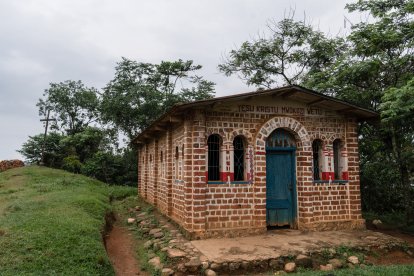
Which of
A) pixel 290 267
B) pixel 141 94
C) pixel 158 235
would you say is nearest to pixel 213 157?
pixel 158 235

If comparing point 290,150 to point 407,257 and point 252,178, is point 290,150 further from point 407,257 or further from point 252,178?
point 407,257

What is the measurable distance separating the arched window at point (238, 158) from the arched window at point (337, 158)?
3.09m

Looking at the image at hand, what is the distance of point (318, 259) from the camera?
705cm

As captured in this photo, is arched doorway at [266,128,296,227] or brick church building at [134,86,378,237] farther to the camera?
arched doorway at [266,128,296,227]

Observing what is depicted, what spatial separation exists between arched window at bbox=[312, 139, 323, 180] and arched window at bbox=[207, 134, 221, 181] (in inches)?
118

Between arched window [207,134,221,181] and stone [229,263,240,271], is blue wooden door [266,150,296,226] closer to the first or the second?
arched window [207,134,221,181]

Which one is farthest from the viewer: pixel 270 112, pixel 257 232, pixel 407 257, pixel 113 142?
pixel 113 142

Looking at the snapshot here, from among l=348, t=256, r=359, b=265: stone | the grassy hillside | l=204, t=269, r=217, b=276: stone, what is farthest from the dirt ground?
the grassy hillside

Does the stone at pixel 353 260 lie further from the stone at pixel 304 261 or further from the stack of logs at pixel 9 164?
the stack of logs at pixel 9 164

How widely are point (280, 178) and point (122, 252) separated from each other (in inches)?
187

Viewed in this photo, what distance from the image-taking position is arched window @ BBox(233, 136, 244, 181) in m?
8.98

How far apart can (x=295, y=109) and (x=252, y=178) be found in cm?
243

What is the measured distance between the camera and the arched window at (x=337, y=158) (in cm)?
989

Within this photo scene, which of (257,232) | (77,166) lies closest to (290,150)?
(257,232)
